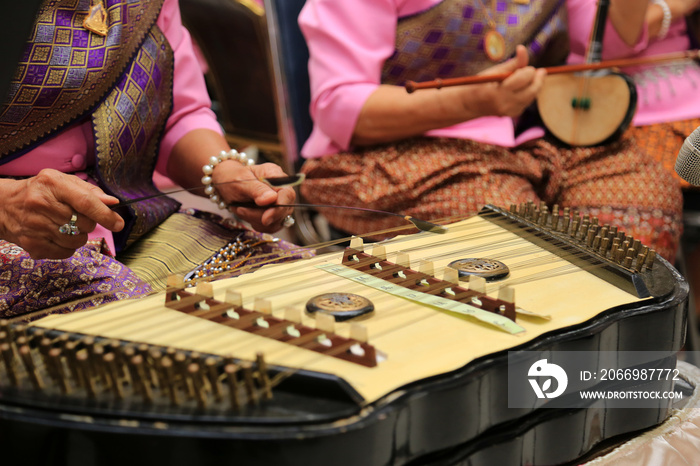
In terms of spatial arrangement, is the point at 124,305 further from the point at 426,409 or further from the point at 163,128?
the point at 163,128

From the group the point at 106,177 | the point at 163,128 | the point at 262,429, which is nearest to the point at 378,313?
the point at 262,429

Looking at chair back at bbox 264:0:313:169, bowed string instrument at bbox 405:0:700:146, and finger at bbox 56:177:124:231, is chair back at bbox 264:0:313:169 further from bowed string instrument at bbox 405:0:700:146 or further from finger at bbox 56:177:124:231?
finger at bbox 56:177:124:231

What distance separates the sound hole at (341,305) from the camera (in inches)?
32.3

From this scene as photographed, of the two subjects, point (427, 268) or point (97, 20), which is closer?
point (427, 268)

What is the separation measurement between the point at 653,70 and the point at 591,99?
1.30ft

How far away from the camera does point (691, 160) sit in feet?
2.97

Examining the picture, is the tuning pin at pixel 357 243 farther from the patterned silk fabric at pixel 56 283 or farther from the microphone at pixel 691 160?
the microphone at pixel 691 160

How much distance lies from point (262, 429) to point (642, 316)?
21.3 inches

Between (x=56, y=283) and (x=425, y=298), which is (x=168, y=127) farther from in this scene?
(x=425, y=298)

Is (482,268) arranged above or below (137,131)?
below

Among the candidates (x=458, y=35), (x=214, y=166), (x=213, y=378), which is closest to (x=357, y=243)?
(x=214, y=166)

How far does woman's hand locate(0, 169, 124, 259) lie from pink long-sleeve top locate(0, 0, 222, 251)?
0.17 metres

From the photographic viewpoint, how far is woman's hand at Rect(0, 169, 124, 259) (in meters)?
0.92

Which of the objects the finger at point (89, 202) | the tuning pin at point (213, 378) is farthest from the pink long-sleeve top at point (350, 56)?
the tuning pin at point (213, 378)
